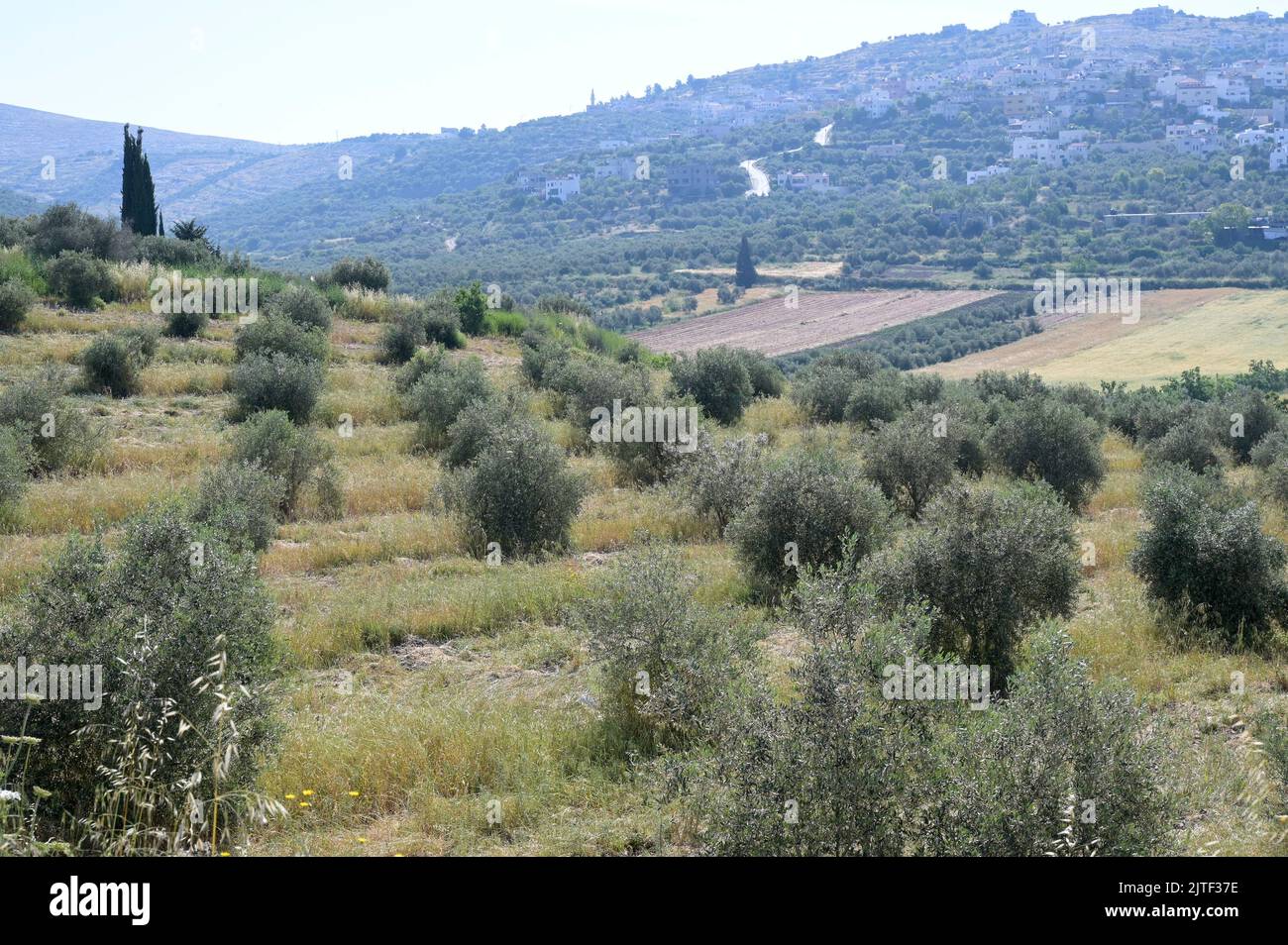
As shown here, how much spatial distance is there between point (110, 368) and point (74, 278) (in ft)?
22.1

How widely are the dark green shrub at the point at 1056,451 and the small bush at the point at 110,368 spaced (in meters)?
15.6

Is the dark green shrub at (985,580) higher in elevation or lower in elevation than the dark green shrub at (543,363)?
lower

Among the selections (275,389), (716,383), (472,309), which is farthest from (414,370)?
(472,309)

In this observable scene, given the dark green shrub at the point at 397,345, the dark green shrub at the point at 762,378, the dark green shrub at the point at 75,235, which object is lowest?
the dark green shrub at the point at 762,378

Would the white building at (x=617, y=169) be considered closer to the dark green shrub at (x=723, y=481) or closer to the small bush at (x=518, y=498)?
the dark green shrub at (x=723, y=481)

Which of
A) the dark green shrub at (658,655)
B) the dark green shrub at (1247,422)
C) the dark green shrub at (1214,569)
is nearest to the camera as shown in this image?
the dark green shrub at (658,655)

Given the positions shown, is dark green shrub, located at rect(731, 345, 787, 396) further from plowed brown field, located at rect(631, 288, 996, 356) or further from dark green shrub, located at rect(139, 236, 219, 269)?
plowed brown field, located at rect(631, 288, 996, 356)

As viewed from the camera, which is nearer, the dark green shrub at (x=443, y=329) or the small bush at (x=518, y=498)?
the small bush at (x=518, y=498)

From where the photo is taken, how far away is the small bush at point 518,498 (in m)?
12.1

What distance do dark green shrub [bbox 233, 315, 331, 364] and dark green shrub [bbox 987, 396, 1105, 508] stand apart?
45.3 feet

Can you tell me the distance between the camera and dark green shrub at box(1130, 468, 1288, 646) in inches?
338

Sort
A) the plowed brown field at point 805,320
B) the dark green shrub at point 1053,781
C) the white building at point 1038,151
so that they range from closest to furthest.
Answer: the dark green shrub at point 1053,781 → the plowed brown field at point 805,320 → the white building at point 1038,151

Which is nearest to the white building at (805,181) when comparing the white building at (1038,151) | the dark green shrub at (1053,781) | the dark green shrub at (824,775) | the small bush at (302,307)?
the white building at (1038,151)

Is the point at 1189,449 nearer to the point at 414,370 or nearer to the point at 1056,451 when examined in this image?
the point at 1056,451
